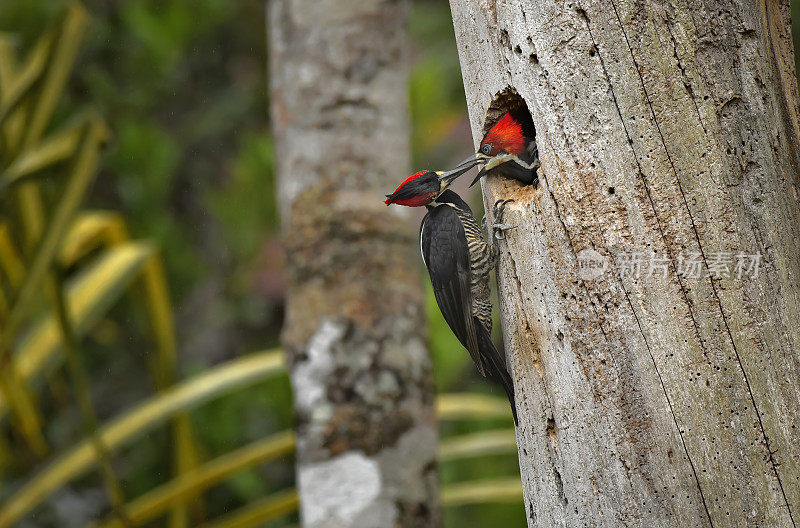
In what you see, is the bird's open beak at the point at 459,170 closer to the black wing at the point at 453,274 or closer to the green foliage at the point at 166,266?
the black wing at the point at 453,274

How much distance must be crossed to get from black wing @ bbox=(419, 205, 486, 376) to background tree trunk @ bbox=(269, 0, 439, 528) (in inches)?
31.2

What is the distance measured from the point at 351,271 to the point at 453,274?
2.82 feet

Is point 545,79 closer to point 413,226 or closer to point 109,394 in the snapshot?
point 413,226

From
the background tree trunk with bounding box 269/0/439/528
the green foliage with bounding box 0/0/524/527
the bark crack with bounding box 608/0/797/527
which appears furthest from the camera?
the green foliage with bounding box 0/0/524/527

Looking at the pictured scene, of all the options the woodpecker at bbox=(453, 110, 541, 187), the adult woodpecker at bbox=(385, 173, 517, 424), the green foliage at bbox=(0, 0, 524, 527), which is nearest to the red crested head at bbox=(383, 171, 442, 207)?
the adult woodpecker at bbox=(385, 173, 517, 424)

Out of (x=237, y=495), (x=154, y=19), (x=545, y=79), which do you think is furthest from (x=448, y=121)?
(x=545, y=79)

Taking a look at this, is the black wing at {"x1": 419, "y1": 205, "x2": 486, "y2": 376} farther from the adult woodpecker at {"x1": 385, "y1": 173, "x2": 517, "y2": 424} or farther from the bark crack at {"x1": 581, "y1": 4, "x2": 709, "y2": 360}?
the bark crack at {"x1": 581, "y1": 4, "x2": 709, "y2": 360}

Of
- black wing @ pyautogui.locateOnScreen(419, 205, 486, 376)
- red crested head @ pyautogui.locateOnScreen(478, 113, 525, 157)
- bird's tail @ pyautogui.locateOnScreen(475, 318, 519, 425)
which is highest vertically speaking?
red crested head @ pyautogui.locateOnScreen(478, 113, 525, 157)

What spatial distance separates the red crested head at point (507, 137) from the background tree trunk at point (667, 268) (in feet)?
0.26

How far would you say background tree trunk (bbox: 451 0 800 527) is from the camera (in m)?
1.02

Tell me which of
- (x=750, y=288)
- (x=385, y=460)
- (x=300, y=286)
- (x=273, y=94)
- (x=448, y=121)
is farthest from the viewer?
(x=448, y=121)

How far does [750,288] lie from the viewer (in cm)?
104

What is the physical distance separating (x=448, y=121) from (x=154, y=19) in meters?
1.48

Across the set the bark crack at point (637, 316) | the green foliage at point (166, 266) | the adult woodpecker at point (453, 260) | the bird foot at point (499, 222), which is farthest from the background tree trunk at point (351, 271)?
the bark crack at point (637, 316)
